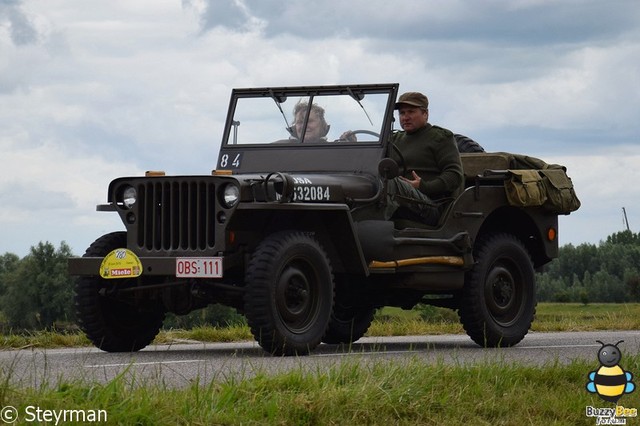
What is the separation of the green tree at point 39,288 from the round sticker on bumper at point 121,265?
8880 centimetres

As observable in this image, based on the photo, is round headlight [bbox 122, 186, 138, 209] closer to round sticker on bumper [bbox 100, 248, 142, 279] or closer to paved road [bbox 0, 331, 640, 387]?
round sticker on bumper [bbox 100, 248, 142, 279]

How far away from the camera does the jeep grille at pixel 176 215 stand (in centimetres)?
1086

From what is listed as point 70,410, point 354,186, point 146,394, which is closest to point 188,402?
point 146,394

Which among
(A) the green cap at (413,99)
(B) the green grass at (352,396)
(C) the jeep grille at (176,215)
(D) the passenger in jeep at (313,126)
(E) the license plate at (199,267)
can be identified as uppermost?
(A) the green cap at (413,99)

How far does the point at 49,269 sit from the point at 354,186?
98.9 metres

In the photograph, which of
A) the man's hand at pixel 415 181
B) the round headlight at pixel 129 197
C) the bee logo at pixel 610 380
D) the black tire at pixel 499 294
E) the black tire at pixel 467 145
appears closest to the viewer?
the bee logo at pixel 610 380

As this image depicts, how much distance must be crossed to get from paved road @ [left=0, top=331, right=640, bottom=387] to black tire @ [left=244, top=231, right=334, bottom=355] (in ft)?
0.73

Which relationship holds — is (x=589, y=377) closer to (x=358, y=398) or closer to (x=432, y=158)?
(x=358, y=398)

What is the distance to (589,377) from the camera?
858 centimetres

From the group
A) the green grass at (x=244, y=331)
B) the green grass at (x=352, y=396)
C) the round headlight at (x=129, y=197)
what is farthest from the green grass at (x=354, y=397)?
the green grass at (x=244, y=331)

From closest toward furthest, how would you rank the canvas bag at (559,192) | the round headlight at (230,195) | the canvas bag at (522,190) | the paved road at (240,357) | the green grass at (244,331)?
1. the paved road at (240,357)
2. the round headlight at (230,195)
3. the green grass at (244,331)
4. the canvas bag at (522,190)
5. the canvas bag at (559,192)

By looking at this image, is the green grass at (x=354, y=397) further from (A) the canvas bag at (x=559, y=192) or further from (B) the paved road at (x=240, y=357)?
(A) the canvas bag at (x=559, y=192)

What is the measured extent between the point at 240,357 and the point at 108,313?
1.63 meters

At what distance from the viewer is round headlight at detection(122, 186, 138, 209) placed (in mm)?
11328
